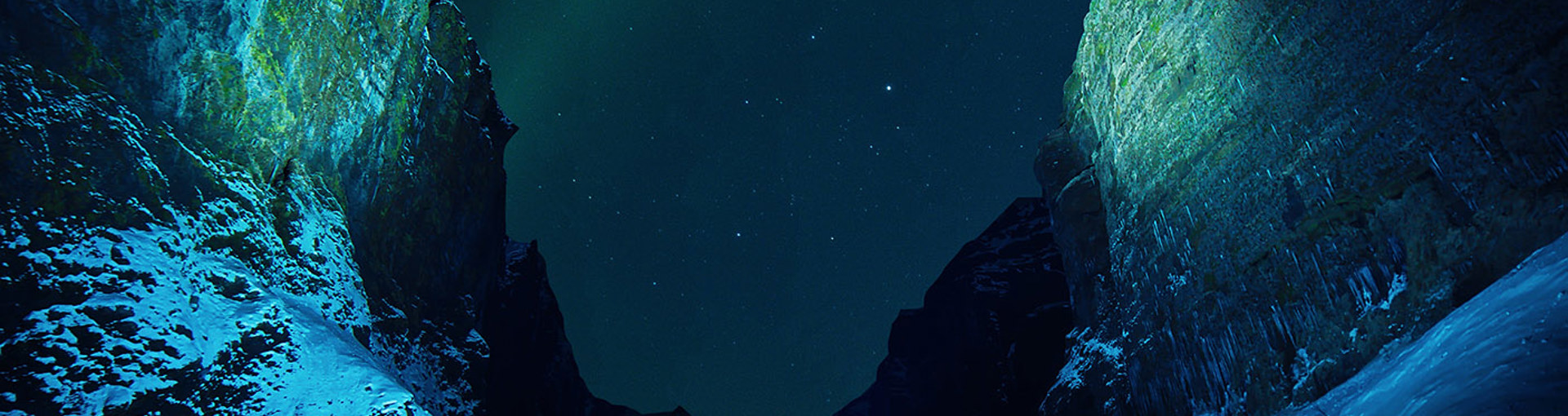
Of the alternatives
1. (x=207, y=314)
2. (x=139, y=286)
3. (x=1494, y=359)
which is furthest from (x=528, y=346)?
(x=1494, y=359)

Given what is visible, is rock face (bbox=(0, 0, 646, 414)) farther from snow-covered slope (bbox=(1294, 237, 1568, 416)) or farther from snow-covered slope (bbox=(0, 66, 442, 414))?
snow-covered slope (bbox=(1294, 237, 1568, 416))

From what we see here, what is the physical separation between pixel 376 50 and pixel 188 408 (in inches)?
244

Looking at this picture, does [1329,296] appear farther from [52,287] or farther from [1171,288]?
[52,287]

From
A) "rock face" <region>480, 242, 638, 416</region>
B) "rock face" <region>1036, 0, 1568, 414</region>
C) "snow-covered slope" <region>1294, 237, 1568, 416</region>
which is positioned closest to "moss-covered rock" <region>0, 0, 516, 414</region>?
"rock face" <region>480, 242, 638, 416</region>

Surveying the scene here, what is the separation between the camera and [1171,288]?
11289mm

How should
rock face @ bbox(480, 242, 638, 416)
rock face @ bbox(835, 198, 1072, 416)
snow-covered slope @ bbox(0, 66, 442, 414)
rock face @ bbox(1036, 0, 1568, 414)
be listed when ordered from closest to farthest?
snow-covered slope @ bbox(0, 66, 442, 414)
rock face @ bbox(1036, 0, 1568, 414)
rock face @ bbox(480, 242, 638, 416)
rock face @ bbox(835, 198, 1072, 416)

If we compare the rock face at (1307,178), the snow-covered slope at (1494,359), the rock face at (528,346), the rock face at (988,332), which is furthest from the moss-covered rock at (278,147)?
the rock face at (988,332)

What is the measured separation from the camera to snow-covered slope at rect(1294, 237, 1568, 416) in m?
3.61

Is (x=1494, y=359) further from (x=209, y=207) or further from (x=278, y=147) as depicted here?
(x=278, y=147)

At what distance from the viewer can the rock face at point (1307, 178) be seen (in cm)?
611

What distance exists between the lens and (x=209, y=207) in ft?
23.1

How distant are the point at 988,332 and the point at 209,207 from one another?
34118mm

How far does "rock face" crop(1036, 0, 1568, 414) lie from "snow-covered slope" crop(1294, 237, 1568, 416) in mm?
926

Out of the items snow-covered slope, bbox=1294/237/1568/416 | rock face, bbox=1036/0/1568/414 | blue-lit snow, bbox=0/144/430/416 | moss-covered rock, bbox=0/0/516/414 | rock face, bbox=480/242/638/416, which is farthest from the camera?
rock face, bbox=480/242/638/416
